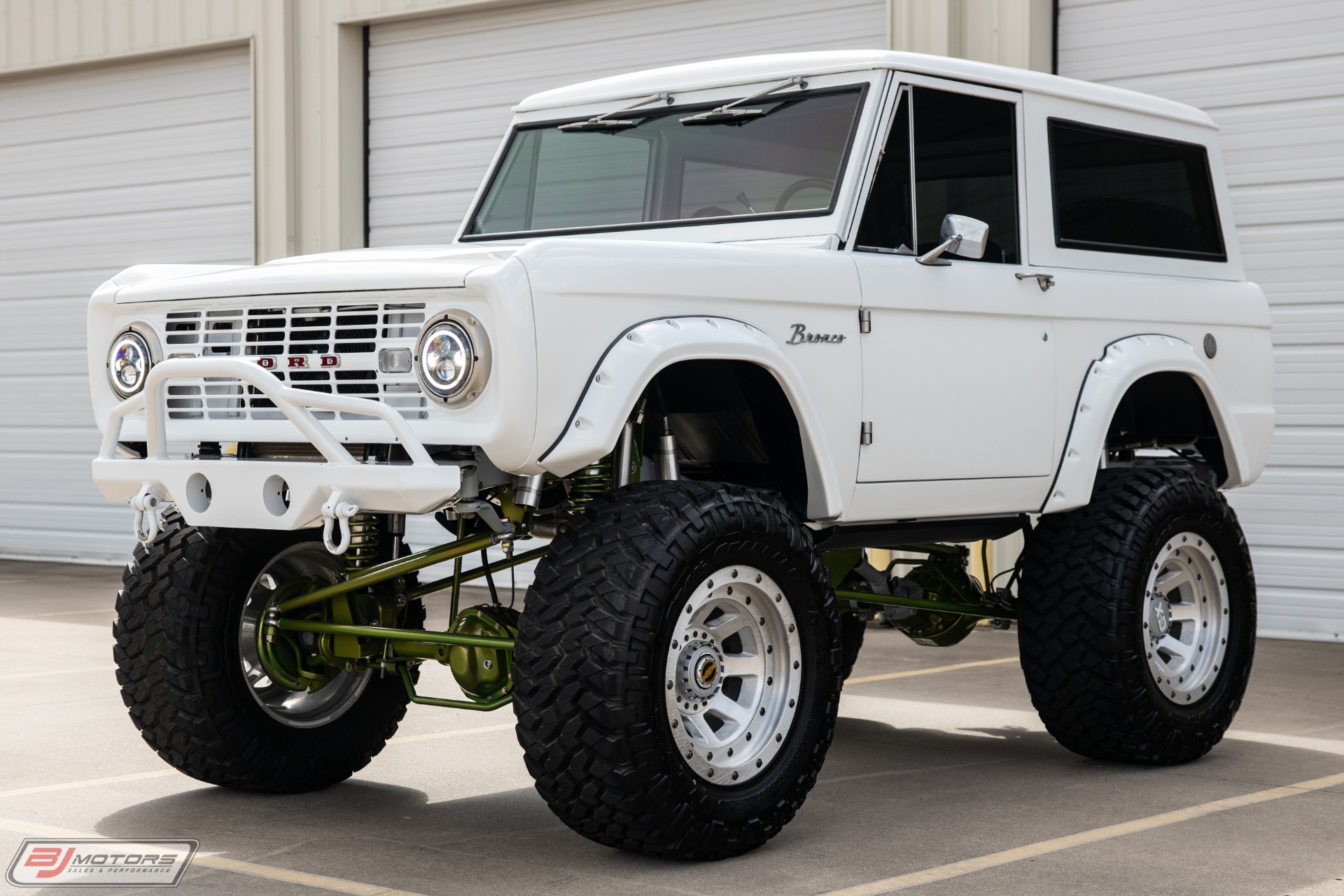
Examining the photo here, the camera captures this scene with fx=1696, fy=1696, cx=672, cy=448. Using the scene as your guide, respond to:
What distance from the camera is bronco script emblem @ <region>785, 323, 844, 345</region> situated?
17.1ft

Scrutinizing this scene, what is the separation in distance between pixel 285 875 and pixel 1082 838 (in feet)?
7.69

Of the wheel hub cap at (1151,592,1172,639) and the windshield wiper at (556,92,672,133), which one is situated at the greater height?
the windshield wiper at (556,92,672,133)

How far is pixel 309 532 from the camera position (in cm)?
570

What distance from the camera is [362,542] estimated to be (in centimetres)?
530

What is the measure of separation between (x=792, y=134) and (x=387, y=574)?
209 cm

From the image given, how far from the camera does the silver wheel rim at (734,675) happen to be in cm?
476

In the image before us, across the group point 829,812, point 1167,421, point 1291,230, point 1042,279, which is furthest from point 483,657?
point 1291,230

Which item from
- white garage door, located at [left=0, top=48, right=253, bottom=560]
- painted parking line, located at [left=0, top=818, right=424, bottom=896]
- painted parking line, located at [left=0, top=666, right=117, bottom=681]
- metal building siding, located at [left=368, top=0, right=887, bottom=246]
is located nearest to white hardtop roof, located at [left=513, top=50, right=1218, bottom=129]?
painted parking line, located at [left=0, top=818, right=424, bottom=896]

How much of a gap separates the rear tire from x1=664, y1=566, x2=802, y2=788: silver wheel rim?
61.5 inches

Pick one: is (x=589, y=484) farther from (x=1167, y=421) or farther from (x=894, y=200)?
(x=1167, y=421)

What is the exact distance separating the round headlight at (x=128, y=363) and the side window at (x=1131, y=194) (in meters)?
3.31

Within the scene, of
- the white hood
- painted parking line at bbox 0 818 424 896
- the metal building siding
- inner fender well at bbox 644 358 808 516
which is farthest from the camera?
the metal building siding

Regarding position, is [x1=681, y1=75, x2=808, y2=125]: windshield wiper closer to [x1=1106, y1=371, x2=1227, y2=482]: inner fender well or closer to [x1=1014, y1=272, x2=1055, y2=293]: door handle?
[x1=1014, y1=272, x2=1055, y2=293]: door handle

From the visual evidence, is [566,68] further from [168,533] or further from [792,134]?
[168,533]
